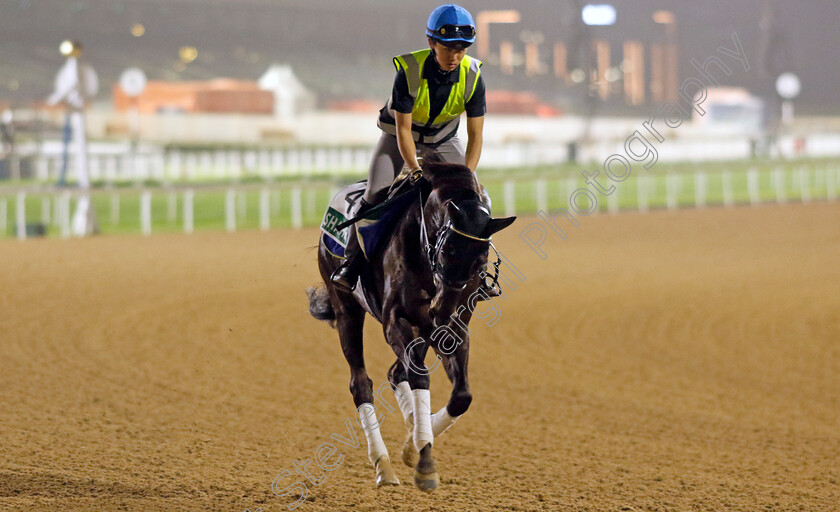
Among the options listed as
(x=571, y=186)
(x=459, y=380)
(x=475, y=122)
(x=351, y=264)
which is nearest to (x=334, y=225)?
(x=351, y=264)

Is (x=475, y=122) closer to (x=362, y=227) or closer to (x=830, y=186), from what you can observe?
(x=362, y=227)

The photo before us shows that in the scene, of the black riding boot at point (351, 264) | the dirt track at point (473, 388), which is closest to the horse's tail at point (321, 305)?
the black riding boot at point (351, 264)

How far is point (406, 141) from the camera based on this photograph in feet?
14.2

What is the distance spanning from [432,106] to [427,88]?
0.34 feet

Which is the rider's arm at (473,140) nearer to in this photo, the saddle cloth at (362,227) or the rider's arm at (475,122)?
the rider's arm at (475,122)

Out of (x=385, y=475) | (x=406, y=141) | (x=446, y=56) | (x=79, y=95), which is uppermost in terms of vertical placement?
(x=79, y=95)

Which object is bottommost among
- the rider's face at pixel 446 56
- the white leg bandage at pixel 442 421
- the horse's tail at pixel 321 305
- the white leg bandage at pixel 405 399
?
the white leg bandage at pixel 442 421

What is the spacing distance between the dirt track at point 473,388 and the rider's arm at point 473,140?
1718mm

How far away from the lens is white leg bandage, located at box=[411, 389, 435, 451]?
4.28 meters

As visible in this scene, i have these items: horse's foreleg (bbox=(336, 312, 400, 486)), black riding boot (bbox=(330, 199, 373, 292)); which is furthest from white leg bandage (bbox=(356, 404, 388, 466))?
black riding boot (bbox=(330, 199, 373, 292))

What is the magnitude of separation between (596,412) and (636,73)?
58.5 m

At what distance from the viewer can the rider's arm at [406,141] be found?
170 inches

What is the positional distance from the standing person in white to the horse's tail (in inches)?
523

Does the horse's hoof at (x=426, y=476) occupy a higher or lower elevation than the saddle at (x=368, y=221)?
lower
